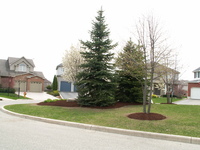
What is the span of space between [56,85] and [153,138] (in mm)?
32154

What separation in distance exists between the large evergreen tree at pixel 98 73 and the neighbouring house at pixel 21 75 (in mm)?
23196

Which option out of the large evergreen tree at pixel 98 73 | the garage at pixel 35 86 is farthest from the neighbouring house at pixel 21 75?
the large evergreen tree at pixel 98 73

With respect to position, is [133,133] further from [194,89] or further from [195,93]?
[194,89]

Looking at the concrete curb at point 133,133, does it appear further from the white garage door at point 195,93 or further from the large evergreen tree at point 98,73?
the white garage door at point 195,93

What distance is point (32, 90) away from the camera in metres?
34.6

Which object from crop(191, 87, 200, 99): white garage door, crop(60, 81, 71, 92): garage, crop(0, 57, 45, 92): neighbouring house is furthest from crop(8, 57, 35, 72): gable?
crop(191, 87, 200, 99): white garage door

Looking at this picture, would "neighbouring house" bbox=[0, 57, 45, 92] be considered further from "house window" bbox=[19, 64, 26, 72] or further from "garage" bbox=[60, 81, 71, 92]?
"garage" bbox=[60, 81, 71, 92]

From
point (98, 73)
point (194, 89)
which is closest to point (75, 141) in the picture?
point (98, 73)

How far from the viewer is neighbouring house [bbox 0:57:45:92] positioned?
3325 cm

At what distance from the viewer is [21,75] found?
33.9 m

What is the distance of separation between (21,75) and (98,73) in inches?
999

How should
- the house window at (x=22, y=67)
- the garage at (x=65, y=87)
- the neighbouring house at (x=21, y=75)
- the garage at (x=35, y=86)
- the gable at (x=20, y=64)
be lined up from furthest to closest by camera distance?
the garage at (x=65, y=87), the house window at (x=22, y=67), the gable at (x=20, y=64), the garage at (x=35, y=86), the neighbouring house at (x=21, y=75)

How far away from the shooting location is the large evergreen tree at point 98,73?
13.1m

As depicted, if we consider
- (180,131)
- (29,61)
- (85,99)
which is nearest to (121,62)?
(85,99)
